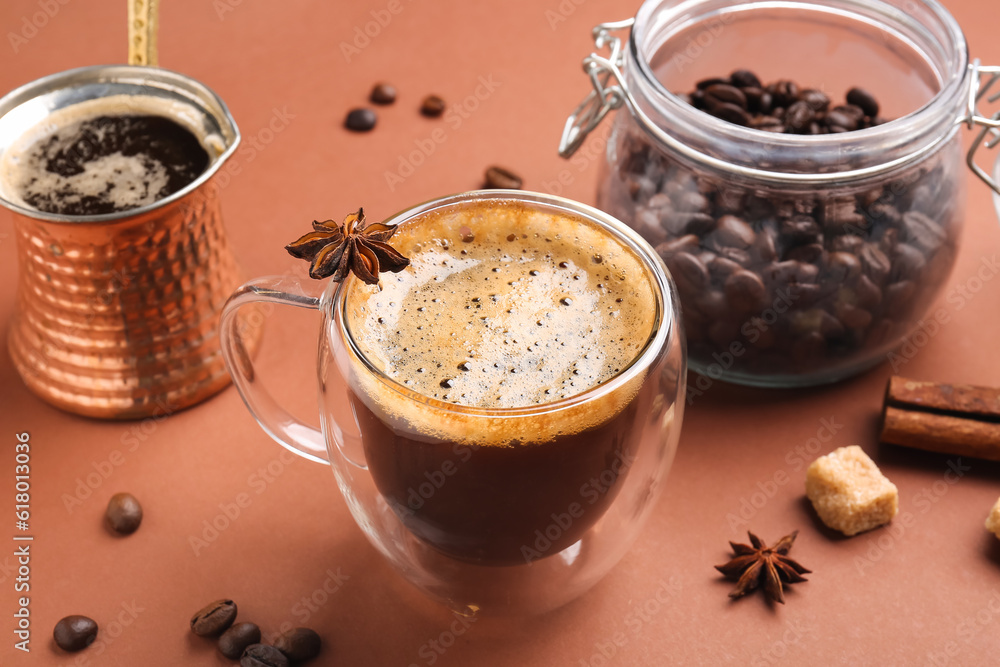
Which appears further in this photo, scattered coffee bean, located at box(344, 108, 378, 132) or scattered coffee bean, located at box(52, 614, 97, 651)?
scattered coffee bean, located at box(344, 108, 378, 132)

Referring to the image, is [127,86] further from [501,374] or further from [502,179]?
[501,374]

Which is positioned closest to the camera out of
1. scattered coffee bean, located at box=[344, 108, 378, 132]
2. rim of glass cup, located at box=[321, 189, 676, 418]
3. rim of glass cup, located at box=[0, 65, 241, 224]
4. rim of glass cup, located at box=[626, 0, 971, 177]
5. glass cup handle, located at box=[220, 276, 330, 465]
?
rim of glass cup, located at box=[321, 189, 676, 418]

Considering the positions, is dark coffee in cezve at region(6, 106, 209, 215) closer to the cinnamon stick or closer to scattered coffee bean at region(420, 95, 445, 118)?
scattered coffee bean at region(420, 95, 445, 118)

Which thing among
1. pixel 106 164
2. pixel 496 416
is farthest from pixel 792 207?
pixel 106 164

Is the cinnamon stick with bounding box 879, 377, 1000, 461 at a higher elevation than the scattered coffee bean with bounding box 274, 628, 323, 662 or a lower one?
lower

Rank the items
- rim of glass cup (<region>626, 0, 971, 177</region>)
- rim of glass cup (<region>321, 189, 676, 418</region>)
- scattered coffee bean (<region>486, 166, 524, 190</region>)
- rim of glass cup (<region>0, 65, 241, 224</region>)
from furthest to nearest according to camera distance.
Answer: scattered coffee bean (<region>486, 166, 524, 190</region>) → rim of glass cup (<region>0, 65, 241, 224</region>) → rim of glass cup (<region>626, 0, 971, 177</region>) → rim of glass cup (<region>321, 189, 676, 418</region>)

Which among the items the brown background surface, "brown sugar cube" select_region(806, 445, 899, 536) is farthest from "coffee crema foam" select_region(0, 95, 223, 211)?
"brown sugar cube" select_region(806, 445, 899, 536)

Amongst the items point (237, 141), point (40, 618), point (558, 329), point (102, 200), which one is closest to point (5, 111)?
point (102, 200)
